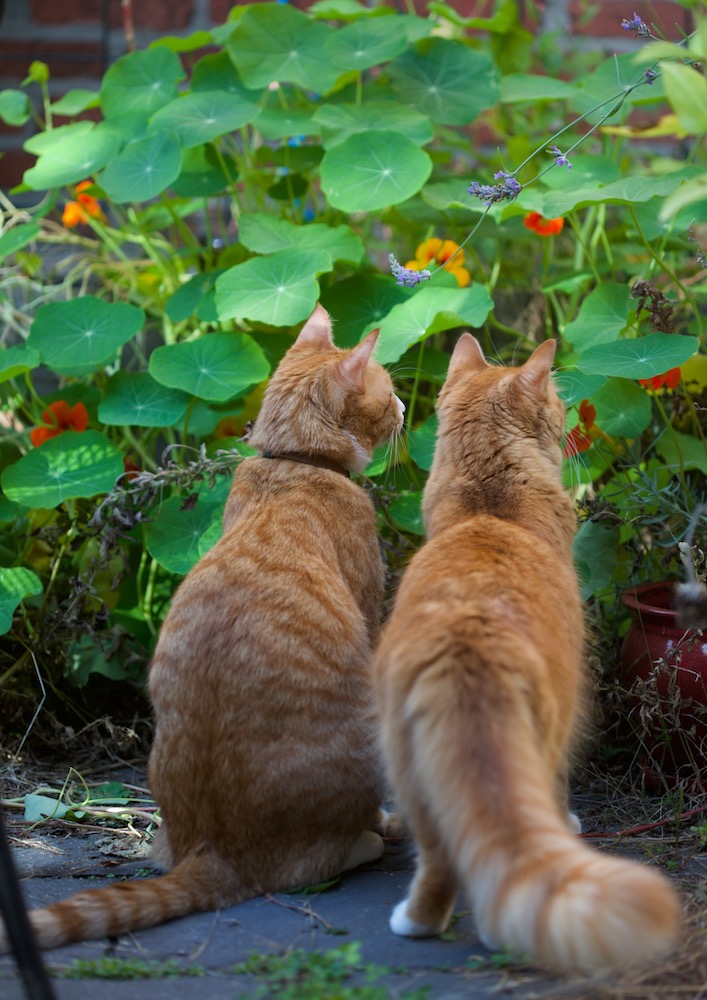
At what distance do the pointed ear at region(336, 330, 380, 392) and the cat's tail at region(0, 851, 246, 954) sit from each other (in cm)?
110

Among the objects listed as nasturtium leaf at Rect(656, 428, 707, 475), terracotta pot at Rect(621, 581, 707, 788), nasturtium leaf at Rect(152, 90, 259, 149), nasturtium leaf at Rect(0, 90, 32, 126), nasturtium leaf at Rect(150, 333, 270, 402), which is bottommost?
terracotta pot at Rect(621, 581, 707, 788)

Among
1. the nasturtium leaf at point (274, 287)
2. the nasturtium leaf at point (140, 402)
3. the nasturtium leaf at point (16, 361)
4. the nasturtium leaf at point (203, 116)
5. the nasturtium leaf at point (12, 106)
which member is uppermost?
the nasturtium leaf at point (12, 106)

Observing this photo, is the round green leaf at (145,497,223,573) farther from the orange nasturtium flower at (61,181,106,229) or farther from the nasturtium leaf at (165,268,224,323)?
the orange nasturtium flower at (61,181,106,229)

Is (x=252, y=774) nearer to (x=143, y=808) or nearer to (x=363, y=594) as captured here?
(x=363, y=594)

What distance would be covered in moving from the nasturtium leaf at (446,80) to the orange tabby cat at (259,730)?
6.04 feet

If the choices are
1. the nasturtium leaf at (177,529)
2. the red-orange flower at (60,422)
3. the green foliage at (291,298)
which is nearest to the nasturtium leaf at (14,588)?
the green foliage at (291,298)

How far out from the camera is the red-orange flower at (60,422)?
10.2 feet

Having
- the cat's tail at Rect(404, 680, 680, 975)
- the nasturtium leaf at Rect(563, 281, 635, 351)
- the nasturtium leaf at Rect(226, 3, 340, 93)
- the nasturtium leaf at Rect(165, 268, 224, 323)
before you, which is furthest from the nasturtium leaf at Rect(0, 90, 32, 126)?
the cat's tail at Rect(404, 680, 680, 975)

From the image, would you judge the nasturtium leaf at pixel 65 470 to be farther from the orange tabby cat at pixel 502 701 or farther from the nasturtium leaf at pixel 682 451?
the nasturtium leaf at pixel 682 451

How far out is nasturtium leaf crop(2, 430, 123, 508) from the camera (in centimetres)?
280

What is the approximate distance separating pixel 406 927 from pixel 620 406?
1592 millimetres

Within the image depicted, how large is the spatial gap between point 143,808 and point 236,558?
0.84 meters

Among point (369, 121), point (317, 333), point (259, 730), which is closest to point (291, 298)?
point (317, 333)

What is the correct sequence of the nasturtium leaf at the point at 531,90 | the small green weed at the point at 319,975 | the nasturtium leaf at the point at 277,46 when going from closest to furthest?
the small green weed at the point at 319,975, the nasturtium leaf at the point at 277,46, the nasturtium leaf at the point at 531,90
